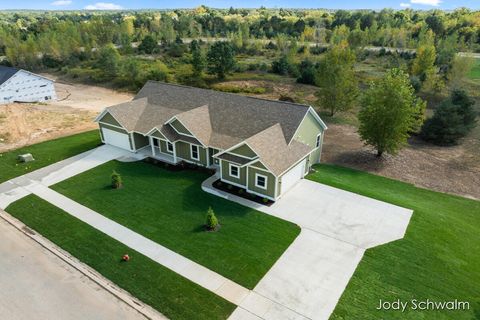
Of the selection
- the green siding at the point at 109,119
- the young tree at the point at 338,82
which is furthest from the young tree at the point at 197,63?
the green siding at the point at 109,119

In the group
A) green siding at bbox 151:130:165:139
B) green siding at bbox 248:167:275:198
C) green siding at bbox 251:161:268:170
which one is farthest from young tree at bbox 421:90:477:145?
green siding at bbox 151:130:165:139

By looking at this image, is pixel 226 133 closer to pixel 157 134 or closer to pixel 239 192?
pixel 239 192

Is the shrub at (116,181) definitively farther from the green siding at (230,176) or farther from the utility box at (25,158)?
the utility box at (25,158)

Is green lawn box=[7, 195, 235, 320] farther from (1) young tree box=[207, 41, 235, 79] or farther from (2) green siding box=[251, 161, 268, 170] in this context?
(1) young tree box=[207, 41, 235, 79]

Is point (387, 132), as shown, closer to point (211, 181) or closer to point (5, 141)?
point (211, 181)

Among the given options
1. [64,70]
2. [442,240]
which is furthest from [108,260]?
[64,70]

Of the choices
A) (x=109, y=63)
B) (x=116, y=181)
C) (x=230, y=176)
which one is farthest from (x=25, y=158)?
(x=109, y=63)

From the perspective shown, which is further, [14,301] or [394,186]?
[394,186]
